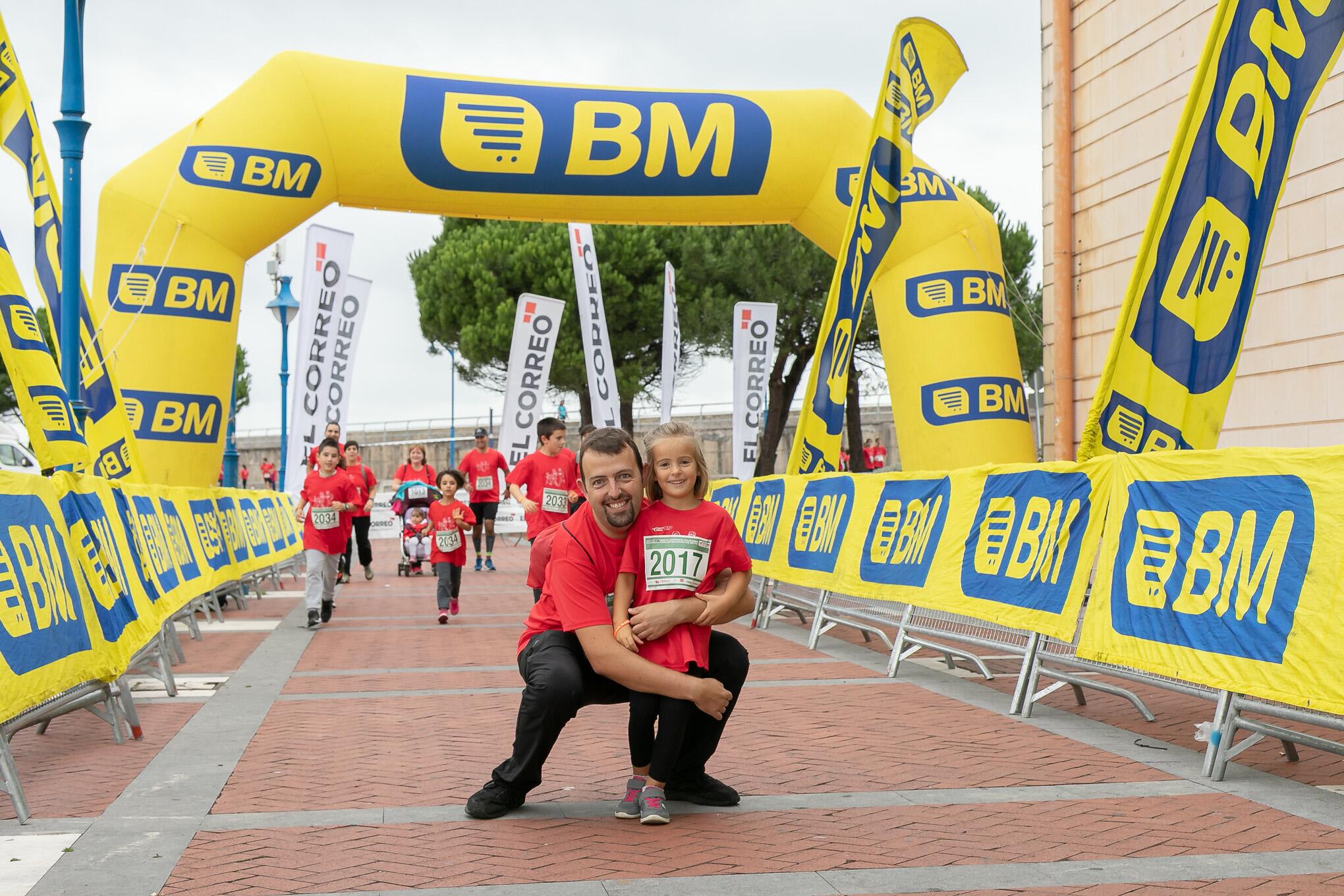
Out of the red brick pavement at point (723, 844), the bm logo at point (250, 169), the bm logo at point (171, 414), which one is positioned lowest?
the red brick pavement at point (723, 844)

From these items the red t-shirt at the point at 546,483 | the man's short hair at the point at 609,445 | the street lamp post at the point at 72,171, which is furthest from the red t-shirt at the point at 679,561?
the street lamp post at the point at 72,171

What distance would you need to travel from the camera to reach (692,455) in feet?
16.7

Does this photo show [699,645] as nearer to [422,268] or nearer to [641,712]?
[641,712]

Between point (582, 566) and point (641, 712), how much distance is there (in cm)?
59

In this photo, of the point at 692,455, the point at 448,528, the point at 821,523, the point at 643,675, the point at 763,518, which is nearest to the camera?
the point at 643,675

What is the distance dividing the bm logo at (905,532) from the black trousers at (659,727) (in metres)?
4.21

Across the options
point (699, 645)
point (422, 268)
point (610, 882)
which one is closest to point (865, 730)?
point (699, 645)

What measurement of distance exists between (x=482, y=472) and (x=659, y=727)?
50.2ft

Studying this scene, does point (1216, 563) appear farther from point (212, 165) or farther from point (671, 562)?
point (212, 165)

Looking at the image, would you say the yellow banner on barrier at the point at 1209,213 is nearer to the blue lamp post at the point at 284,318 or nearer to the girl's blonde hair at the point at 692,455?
the girl's blonde hair at the point at 692,455

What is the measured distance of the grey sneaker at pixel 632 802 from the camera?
5.12 m

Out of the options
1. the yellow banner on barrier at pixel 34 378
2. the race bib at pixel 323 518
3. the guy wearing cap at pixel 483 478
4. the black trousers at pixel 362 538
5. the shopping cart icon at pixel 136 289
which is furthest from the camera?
the guy wearing cap at pixel 483 478

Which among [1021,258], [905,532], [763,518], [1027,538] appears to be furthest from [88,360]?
[1021,258]

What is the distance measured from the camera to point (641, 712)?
5020 mm
